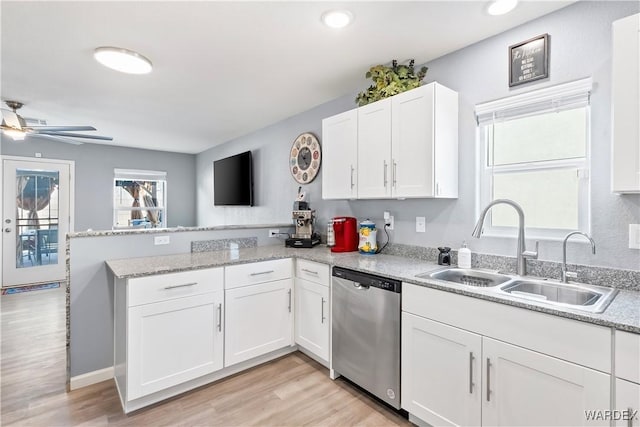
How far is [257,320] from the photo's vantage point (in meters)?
2.40

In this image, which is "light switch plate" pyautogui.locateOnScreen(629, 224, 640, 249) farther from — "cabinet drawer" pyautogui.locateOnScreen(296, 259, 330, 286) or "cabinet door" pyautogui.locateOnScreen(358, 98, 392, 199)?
"cabinet drawer" pyautogui.locateOnScreen(296, 259, 330, 286)

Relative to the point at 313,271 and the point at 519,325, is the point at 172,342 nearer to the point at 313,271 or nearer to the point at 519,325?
the point at 313,271

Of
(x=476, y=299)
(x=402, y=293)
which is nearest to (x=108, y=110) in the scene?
(x=402, y=293)

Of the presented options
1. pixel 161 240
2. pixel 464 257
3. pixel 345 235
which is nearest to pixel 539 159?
pixel 464 257

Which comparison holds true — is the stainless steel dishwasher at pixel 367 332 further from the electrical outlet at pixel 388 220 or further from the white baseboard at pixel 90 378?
the white baseboard at pixel 90 378

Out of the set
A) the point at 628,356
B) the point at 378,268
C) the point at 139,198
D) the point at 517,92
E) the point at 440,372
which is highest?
the point at 517,92

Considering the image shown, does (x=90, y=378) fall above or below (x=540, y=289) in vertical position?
below

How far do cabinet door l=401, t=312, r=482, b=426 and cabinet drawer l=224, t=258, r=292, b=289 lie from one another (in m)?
1.12

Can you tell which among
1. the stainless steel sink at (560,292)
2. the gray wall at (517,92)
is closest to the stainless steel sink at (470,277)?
the stainless steel sink at (560,292)

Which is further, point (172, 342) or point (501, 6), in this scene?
point (172, 342)

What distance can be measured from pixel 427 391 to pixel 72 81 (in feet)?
12.2

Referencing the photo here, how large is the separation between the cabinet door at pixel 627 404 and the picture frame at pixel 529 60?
5.32 ft

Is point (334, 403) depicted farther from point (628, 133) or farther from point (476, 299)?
point (628, 133)

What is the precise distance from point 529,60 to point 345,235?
1796mm
